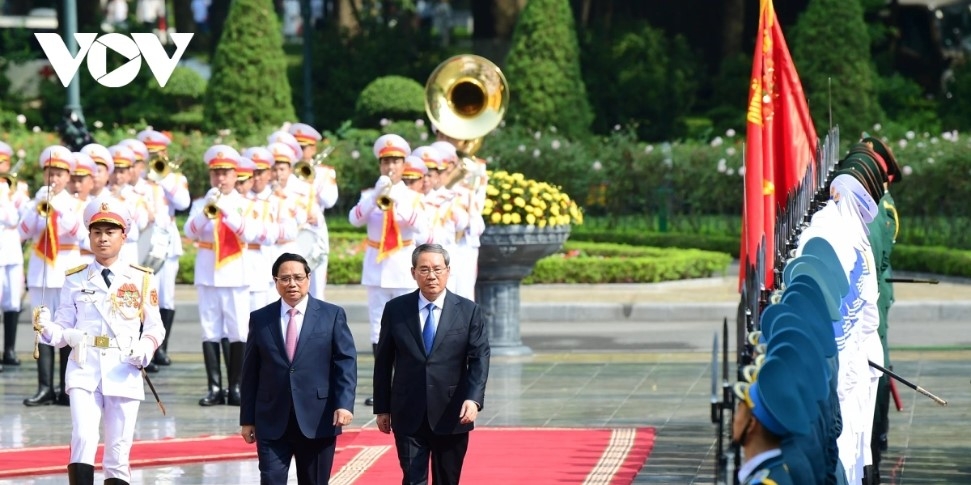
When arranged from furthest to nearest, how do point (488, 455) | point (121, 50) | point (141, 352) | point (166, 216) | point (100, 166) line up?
point (166, 216), point (100, 166), point (121, 50), point (488, 455), point (141, 352)

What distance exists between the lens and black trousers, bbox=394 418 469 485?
29.8 ft

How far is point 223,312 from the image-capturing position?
14.3 m

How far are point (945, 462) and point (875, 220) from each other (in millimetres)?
1688

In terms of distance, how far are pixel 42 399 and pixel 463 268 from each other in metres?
3.22

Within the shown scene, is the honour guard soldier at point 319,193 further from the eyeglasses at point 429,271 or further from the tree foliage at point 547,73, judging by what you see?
the tree foliage at point 547,73

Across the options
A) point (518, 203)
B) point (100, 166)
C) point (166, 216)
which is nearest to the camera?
point (100, 166)

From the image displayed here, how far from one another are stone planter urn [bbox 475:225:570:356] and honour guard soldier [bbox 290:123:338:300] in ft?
4.26

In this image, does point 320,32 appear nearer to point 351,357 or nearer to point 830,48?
point 830,48

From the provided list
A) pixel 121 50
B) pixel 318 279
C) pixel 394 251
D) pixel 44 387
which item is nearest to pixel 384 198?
pixel 394 251

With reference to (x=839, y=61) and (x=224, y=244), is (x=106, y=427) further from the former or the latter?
(x=839, y=61)

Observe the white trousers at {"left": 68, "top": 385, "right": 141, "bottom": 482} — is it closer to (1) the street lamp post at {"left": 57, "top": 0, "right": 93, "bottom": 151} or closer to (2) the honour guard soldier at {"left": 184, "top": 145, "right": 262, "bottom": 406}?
(2) the honour guard soldier at {"left": 184, "top": 145, "right": 262, "bottom": 406}

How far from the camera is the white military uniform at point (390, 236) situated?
14148 millimetres

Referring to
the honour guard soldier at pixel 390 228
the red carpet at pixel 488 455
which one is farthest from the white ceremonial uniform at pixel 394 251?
the red carpet at pixel 488 455

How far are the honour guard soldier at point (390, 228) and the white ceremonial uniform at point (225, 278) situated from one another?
32.3 inches
